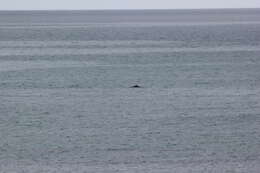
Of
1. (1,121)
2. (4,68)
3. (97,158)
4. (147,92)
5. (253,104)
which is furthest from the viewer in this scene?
(4,68)

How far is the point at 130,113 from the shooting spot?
51.5 ft

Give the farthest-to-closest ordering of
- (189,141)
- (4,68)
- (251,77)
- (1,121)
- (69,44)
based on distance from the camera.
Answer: (69,44) < (4,68) < (251,77) < (1,121) < (189,141)

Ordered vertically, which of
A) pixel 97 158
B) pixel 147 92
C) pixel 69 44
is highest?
pixel 69 44

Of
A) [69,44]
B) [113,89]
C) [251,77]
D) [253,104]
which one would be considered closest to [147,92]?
[113,89]

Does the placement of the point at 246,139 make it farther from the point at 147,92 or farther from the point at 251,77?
the point at 251,77

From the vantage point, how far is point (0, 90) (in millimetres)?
19250

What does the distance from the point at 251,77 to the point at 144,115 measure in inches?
271

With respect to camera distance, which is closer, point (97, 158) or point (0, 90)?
point (97, 158)

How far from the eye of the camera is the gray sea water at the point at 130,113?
1165cm

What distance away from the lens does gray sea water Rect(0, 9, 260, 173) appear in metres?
11.6

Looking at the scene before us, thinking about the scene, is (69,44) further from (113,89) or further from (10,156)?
(10,156)

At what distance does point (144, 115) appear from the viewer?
50.7 feet

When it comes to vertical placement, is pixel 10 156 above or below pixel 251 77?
below

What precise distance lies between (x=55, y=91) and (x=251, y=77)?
491cm
